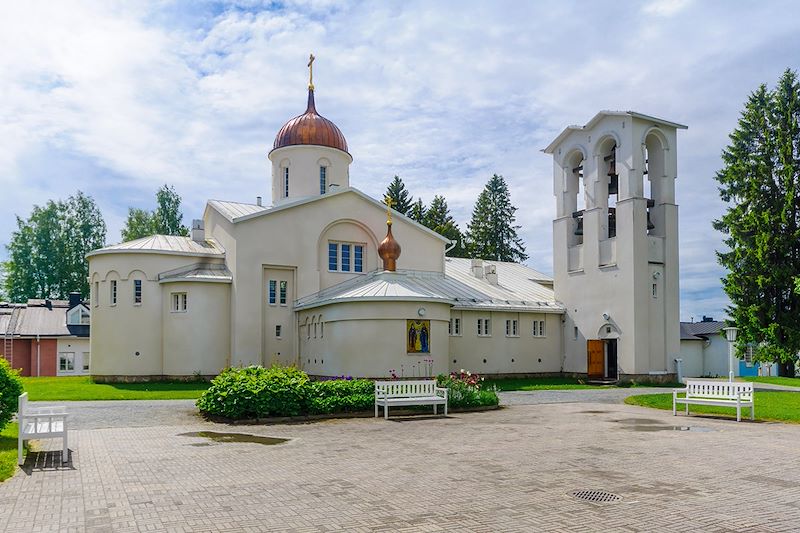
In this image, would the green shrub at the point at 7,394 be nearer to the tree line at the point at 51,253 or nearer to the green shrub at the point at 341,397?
the green shrub at the point at 341,397

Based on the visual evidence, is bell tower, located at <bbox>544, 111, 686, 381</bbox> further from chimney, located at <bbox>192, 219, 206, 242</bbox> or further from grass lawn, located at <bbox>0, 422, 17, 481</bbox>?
grass lawn, located at <bbox>0, 422, 17, 481</bbox>

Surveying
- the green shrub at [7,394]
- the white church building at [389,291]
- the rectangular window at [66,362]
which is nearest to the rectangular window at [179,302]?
the white church building at [389,291]

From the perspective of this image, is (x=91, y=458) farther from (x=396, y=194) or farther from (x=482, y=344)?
(x=396, y=194)

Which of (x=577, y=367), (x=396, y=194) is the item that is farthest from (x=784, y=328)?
(x=396, y=194)

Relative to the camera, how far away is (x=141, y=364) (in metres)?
29.4

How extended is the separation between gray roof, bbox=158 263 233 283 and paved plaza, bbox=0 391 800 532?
562 inches

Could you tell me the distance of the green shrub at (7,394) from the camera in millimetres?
11570

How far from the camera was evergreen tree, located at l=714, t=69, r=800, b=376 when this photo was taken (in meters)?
35.4

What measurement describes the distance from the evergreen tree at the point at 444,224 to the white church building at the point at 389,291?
26.0m

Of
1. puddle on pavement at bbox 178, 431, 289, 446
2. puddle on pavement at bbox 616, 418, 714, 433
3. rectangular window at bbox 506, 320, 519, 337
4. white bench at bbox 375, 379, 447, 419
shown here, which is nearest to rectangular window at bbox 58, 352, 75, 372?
rectangular window at bbox 506, 320, 519, 337

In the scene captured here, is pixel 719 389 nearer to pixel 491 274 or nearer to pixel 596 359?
pixel 596 359

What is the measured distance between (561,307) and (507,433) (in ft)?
69.3

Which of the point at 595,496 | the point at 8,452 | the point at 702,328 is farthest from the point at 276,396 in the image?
the point at 702,328

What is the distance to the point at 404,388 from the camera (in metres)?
17.0
